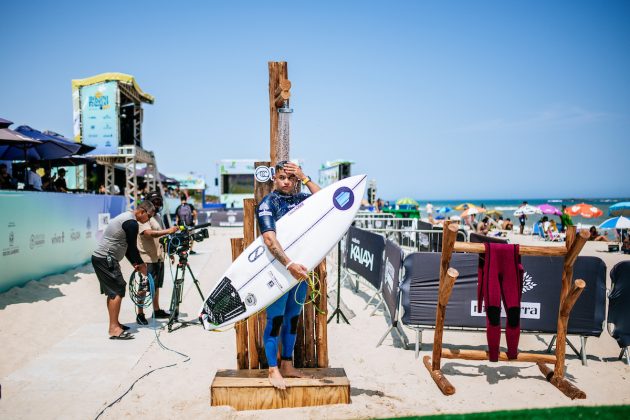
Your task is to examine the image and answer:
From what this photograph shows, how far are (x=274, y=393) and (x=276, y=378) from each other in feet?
0.39

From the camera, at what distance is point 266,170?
Result: 368 cm

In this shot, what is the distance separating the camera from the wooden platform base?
3.32 metres

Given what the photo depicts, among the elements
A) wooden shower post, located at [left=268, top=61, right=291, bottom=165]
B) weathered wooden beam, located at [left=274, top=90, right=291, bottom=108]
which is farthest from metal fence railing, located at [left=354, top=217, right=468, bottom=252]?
weathered wooden beam, located at [left=274, top=90, right=291, bottom=108]

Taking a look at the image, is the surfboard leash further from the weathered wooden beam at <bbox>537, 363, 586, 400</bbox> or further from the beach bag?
the beach bag

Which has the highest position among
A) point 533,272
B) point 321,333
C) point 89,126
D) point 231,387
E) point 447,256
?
point 89,126

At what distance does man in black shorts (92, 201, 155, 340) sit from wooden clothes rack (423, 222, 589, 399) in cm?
376

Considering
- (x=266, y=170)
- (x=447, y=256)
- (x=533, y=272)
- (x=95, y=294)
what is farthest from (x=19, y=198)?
(x=533, y=272)

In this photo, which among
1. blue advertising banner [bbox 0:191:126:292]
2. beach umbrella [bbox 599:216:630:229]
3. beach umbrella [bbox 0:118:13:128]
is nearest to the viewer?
blue advertising banner [bbox 0:191:126:292]

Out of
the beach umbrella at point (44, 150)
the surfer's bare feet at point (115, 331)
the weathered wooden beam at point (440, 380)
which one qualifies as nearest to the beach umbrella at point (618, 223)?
the weathered wooden beam at point (440, 380)

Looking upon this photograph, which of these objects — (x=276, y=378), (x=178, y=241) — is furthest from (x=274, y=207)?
(x=178, y=241)

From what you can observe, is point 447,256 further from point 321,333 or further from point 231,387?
point 231,387

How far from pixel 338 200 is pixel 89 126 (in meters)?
21.2

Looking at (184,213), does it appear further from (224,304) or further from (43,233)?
(224,304)

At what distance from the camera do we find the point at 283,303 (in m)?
3.34
